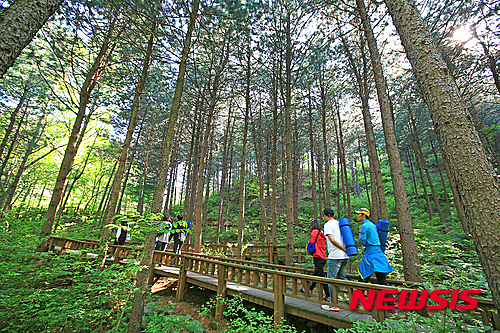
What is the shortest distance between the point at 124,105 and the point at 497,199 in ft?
35.3

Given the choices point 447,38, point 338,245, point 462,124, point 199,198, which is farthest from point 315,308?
point 447,38

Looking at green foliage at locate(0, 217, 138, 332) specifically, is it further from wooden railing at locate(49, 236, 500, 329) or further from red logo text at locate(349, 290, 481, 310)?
red logo text at locate(349, 290, 481, 310)

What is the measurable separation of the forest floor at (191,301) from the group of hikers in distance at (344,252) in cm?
249

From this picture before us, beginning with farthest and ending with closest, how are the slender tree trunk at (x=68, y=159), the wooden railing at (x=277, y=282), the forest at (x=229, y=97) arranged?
1. the slender tree trunk at (x=68, y=159)
2. the wooden railing at (x=277, y=282)
3. the forest at (x=229, y=97)

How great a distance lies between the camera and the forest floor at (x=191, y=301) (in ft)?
14.2

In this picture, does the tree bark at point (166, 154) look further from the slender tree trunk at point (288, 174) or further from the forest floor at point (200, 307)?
the slender tree trunk at point (288, 174)

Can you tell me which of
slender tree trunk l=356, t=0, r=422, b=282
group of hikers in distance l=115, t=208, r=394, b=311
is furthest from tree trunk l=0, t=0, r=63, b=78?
slender tree trunk l=356, t=0, r=422, b=282

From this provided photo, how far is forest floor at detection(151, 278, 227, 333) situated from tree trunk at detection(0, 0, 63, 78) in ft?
14.9

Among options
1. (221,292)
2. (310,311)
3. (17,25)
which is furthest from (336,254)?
(17,25)

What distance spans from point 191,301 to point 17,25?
640cm

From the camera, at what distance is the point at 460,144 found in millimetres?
2150

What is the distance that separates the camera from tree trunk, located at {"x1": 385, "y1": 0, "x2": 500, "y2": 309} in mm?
1871

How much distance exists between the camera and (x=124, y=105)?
28.5 ft

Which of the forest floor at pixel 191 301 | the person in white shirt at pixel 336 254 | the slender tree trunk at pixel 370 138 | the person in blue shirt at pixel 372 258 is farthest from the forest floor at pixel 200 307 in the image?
the slender tree trunk at pixel 370 138
